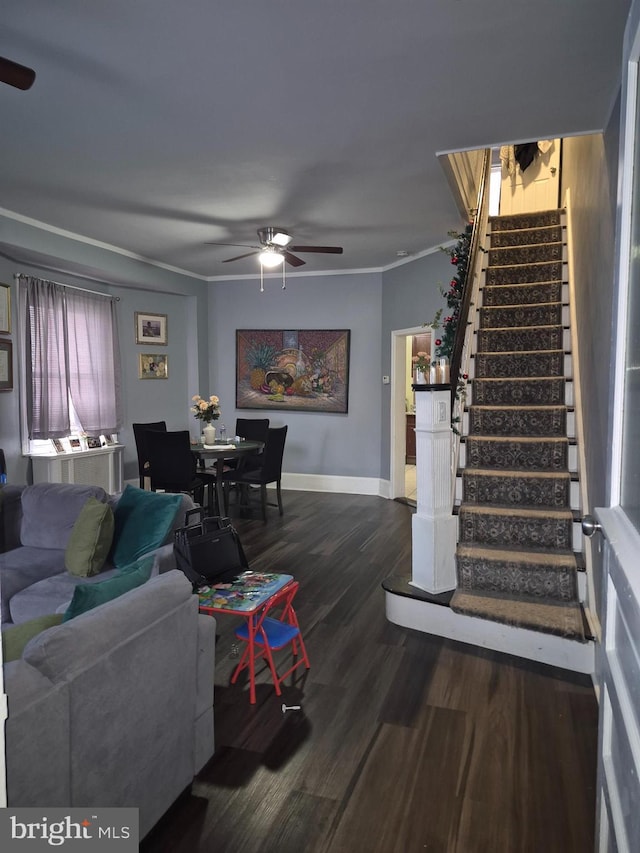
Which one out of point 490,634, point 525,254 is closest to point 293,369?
point 525,254

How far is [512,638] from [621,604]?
86.5 inches

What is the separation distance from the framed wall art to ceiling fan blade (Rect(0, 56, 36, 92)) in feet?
18.6

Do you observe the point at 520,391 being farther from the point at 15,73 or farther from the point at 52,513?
the point at 15,73

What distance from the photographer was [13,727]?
138 cm

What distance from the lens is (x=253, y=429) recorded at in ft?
24.6

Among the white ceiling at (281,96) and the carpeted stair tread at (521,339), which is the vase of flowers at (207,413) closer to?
the white ceiling at (281,96)

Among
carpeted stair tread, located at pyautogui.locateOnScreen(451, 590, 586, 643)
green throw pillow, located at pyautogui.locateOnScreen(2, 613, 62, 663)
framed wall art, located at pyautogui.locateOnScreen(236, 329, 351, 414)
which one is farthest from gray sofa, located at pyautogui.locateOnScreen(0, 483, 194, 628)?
framed wall art, located at pyautogui.locateOnScreen(236, 329, 351, 414)

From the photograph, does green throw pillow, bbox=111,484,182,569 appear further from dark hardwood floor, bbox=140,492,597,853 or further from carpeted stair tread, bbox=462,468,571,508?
carpeted stair tread, bbox=462,468,571,508

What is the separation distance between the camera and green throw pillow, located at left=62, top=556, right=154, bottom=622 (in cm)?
199

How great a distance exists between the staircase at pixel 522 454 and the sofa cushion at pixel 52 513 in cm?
244

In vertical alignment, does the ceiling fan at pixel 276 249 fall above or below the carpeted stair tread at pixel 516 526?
above

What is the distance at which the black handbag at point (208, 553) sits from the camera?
280 cm

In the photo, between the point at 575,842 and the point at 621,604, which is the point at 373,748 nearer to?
the point at 575,842

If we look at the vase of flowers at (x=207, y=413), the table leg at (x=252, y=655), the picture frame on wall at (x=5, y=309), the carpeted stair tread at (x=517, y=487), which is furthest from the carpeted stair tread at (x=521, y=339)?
the picture frame on wall at (x=5, y=309)
